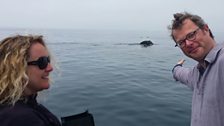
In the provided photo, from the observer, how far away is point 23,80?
326 centimetres

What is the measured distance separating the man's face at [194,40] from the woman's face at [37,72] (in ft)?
7.04

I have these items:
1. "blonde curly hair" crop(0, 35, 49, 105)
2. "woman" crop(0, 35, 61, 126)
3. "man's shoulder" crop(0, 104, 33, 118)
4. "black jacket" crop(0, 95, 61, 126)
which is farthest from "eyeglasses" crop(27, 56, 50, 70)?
"man's shoulder" crop(0, 104, 33, 118)

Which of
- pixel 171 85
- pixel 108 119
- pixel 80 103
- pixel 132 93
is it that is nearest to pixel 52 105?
pixel 80 103

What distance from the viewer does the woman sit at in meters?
2.98

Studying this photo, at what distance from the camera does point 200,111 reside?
403 cm

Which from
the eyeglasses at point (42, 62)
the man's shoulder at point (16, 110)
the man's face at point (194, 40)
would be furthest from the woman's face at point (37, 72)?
the man's face at point (194, 40)

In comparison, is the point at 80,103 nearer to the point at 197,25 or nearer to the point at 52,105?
the point at 52,105

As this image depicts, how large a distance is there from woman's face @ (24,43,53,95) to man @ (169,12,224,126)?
2.16 metres

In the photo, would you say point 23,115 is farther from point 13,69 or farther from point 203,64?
point 203,64

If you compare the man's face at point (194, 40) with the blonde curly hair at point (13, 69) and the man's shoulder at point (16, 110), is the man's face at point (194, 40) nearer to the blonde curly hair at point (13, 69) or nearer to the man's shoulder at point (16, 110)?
the blonde curly hair at point (13, 69)

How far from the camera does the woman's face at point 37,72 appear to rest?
11.2ft

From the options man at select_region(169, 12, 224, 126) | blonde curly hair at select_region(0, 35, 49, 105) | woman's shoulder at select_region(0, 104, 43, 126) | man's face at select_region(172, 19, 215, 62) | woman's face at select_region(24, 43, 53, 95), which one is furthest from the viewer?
man's face at select_region(172, 19, 215, 62)

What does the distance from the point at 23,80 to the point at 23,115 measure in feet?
1.59

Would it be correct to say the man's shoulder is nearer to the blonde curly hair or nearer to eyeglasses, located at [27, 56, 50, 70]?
the blonde curly hair
